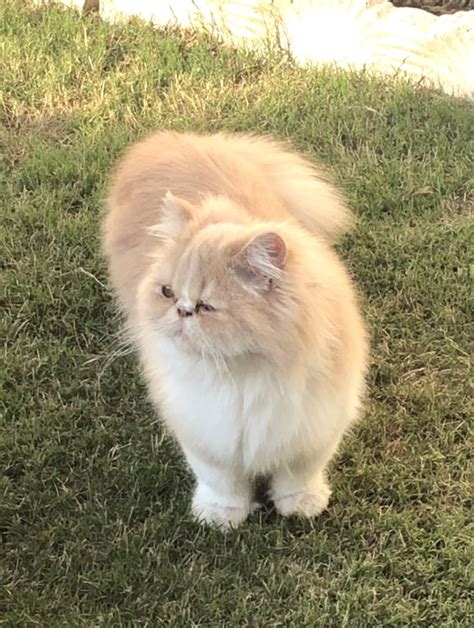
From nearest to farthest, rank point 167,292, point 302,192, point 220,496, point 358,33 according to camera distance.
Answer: point 167,292 < point 220,496 < point 302,192 < point 358,33

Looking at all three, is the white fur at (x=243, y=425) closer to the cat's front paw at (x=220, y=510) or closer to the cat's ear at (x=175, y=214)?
the cat's front paw at (x=220, y=510)

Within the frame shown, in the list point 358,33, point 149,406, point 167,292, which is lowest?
point 149,406

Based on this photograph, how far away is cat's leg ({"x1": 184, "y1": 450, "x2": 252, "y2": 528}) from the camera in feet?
6.35

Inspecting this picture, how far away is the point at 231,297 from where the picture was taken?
153 cm

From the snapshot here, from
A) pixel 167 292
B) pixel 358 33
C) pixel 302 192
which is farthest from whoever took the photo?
pixel 358 33

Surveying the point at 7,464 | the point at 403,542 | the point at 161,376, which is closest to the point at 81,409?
the point at 7,464

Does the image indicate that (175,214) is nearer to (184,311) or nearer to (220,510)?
(184,311)

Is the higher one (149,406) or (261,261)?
(261,261)

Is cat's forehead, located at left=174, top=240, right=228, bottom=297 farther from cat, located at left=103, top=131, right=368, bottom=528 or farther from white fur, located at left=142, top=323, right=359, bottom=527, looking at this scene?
white fur, located at left=142, top=323, right=359, bottom=527

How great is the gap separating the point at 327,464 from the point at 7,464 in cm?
79

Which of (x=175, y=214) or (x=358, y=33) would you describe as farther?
(x=358, y=33)

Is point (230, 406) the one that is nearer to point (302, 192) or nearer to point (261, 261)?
point (261, 261)

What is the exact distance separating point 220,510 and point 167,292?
62 centimetres

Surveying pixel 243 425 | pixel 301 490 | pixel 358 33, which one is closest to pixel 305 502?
pixel 301 490
